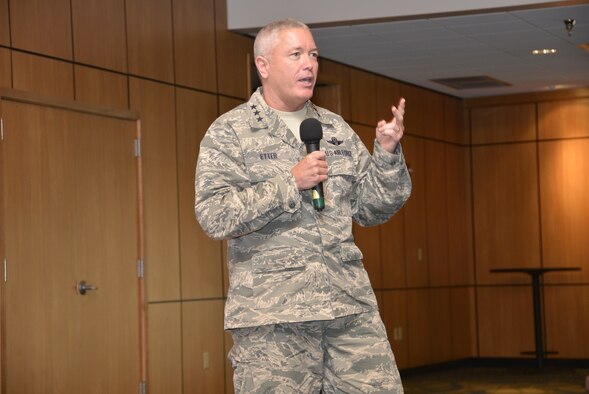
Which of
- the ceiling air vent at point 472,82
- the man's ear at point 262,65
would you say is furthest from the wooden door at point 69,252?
the ceiling air vent at point 472,82

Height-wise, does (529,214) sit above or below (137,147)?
below

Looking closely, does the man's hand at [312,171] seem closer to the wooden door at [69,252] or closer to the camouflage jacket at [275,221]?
the camouflage jacket at [275,221]

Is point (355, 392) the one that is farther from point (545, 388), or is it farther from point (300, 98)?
point (545, 388)

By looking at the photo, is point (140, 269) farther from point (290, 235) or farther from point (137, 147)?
point (290, 235)

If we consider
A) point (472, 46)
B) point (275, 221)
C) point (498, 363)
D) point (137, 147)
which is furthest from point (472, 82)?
point (275, 221)

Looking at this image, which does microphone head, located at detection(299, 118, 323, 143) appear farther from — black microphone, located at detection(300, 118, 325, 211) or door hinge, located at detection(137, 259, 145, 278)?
door hinge, located at detection(137, 259, 145, 278)

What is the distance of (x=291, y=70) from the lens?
9.84 ft

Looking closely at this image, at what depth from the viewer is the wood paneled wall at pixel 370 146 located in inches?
264

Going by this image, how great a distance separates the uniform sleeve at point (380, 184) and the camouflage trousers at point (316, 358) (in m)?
0.33

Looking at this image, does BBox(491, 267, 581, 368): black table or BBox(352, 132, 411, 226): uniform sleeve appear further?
BBox(491, 267, 581, 368): black table

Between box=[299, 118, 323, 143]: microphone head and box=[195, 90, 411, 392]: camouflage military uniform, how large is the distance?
84 millimetres

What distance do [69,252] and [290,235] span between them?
3.75 m

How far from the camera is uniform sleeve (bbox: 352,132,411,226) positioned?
10.0ft

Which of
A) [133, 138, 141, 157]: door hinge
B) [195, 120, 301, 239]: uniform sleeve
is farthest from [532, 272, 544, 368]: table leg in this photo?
[195, 120, 301, 239]: uniform sleeve
